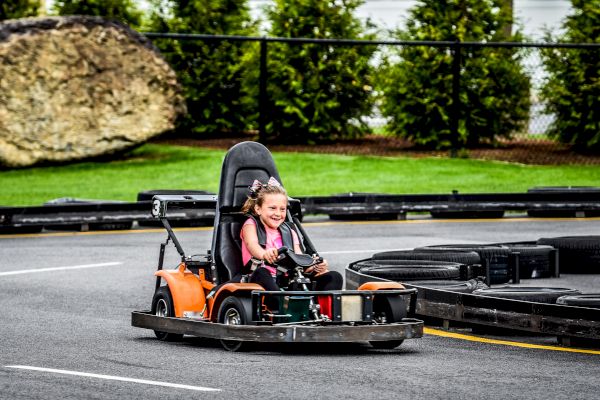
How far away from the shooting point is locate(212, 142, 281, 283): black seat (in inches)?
402

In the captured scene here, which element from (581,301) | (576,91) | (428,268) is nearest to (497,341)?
(581,301)

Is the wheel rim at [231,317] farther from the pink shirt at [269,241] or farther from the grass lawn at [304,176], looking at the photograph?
the grass lawn at [304,176]

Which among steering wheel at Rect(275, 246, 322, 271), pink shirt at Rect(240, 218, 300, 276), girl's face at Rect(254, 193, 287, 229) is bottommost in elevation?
steering wheel at Rect(275, 246, 322, 271)

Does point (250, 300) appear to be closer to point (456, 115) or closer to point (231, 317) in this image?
point (231, 317)

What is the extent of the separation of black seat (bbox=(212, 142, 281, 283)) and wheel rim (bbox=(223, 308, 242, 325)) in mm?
323

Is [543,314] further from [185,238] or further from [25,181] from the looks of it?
[25,181]

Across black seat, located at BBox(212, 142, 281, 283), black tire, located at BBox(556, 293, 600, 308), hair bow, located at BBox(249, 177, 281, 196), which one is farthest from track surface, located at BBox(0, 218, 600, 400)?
hair bow, located at BBox(249, 177, 281, 196)

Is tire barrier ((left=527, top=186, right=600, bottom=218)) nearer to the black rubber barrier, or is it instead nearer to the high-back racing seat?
the black rubber barrier

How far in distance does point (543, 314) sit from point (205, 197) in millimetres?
2693

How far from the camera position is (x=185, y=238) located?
18781 mm

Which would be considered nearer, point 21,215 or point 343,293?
point 343,293

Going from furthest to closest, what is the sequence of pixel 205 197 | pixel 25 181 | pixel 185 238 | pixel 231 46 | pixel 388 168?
pixel 231 46
pixel 388 168
pixel 25 181
pixel 185 238
pixel 205 197

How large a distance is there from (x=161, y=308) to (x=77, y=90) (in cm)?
1574

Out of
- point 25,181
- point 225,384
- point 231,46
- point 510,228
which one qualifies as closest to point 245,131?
point 231,46
